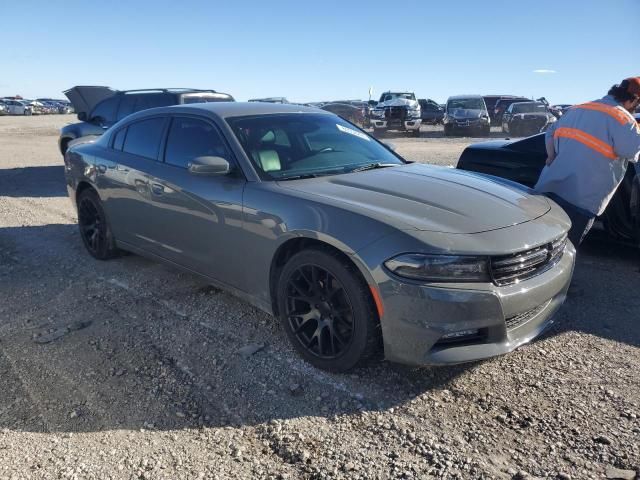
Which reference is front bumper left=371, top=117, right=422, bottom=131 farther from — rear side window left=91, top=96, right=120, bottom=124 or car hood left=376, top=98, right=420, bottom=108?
rear side window left=91, top=96, right=120, bottom=124

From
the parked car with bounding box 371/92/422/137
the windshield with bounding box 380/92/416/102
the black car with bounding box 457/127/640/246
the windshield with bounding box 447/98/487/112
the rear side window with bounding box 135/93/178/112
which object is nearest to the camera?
the black car with bounding box 457/127/640/246

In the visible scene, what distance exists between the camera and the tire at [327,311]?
291 cm

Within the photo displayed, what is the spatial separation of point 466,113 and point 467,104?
2.63ft

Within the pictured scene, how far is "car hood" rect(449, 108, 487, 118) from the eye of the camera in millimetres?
22406

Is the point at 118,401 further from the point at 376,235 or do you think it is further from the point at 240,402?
the point at 376,235

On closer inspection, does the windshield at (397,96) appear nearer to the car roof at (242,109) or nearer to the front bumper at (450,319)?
the car roof at (242,109)

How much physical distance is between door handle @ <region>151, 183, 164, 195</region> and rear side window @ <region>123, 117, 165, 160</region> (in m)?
0.29

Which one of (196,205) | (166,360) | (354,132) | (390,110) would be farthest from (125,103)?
(390,110)

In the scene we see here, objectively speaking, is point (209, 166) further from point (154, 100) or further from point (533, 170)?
point (154, 100)

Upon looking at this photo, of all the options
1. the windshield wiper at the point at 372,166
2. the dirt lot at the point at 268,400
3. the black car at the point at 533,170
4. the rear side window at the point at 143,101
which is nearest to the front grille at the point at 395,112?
the rear side window at the point at 143,101

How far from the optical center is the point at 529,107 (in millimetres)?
22734

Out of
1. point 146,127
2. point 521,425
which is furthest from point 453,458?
point 146,127

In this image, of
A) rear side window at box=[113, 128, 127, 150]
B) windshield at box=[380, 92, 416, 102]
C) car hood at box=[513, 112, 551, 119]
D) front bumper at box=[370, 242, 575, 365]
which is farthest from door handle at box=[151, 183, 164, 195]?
windshield at box=[380, 92, 416, 102]

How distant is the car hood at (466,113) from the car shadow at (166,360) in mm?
18718
